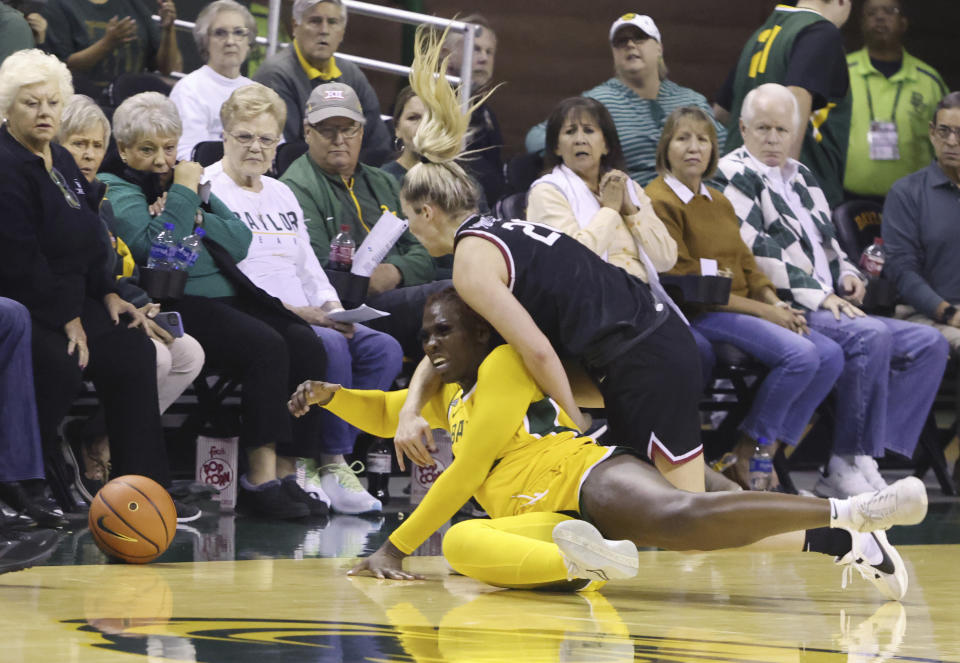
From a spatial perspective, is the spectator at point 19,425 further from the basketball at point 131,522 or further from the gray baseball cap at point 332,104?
the gray baseball cap at point 332,104

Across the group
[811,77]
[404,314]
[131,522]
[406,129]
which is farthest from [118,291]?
[811,77]

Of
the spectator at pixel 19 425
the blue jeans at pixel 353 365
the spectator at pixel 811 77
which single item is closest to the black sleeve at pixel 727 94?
the spectator at pixel 811 77

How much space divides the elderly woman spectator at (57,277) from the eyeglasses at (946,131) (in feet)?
14.6

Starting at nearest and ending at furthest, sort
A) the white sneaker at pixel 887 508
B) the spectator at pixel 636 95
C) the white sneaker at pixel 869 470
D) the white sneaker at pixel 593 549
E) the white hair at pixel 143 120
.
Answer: the white sneaker at pixel 887 508 < the white sneaker at pixel 593 549 < the white hair at pixel 143 120 < the white sneaker at pixel 869 470 < the spectator at pixel 636 95

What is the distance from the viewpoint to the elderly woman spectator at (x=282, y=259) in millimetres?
5840

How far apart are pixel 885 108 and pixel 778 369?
2.80 m

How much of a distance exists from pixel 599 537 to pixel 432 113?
1529mm

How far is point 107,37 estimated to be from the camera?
697 centimetres

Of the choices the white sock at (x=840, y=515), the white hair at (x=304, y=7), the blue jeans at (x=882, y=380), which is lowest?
the blue jeans at (x=882, y=380)

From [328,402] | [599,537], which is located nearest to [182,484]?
[328,402]

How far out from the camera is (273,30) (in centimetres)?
758

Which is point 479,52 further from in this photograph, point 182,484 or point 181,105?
point 182,484

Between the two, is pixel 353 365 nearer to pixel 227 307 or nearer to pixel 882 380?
pixel 227 307

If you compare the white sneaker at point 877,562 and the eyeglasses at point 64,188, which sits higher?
the eyeglasses at point 64,188
